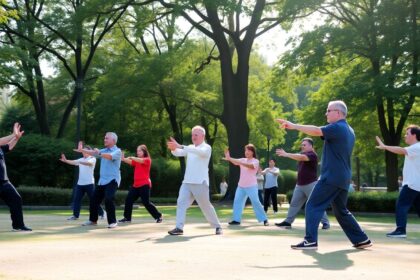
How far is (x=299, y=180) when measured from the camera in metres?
13.7

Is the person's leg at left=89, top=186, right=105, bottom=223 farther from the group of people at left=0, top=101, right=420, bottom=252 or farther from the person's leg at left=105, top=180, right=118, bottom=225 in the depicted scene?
the person's leg at left=105, top=180, right=118, bottom=225

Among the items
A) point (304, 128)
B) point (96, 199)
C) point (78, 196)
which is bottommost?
point (78, 196)

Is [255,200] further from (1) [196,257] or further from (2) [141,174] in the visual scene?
(1) [196,257]

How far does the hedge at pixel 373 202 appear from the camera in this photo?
22.8 meters

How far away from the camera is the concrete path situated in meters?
6.61

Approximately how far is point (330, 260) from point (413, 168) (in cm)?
434

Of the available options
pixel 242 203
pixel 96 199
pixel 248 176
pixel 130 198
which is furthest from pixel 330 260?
pixel 130 198

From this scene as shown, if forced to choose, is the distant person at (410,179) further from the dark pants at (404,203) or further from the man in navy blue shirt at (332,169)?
the man in navy blue shirt at (332,169)

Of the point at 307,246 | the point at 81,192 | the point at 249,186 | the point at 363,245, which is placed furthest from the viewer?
the point at 81,192

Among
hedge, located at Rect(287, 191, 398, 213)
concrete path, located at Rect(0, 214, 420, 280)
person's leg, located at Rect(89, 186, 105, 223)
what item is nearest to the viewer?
concrete path, located at Rect(0, 214, 420, 280)

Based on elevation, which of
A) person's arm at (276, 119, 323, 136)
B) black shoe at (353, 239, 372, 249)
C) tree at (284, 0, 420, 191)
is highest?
tree at (284, 0, 420, 191)

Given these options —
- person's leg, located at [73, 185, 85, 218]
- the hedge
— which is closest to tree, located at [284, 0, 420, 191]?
the hedge

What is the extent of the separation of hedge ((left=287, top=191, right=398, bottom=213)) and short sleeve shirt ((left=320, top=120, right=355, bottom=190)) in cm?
1440

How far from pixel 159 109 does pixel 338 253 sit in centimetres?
3305
